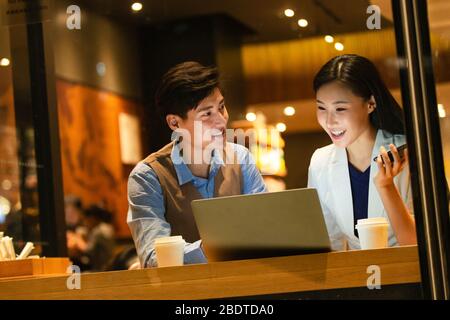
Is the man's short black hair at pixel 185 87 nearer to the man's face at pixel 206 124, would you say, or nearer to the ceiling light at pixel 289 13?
the man's face at pixel 206 124

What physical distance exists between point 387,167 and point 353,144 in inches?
4.7

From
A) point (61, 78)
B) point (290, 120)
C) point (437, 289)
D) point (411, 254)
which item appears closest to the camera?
point (437, 289)

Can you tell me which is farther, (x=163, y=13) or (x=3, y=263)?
(x=163, y=13)

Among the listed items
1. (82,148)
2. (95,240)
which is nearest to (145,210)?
(82,148)

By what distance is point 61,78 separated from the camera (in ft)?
15.7

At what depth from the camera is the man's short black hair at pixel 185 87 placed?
2193 mm

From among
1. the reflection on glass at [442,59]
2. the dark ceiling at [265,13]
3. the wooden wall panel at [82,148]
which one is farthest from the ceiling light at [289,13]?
the wooden wall panel at [82,148]

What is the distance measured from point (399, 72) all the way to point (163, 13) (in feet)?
3.76

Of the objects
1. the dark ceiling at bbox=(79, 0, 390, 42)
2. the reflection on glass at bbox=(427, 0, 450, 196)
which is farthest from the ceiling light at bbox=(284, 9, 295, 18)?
the reflection on glass at bbox=(427, 0, 450, 196)

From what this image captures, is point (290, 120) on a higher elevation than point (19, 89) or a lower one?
lower

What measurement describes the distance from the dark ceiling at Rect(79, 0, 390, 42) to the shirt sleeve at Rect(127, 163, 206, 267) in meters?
0.49

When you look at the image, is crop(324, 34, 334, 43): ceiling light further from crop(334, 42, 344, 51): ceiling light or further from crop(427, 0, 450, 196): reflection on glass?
crop(427, 0, 450, 196): reflection on glass
